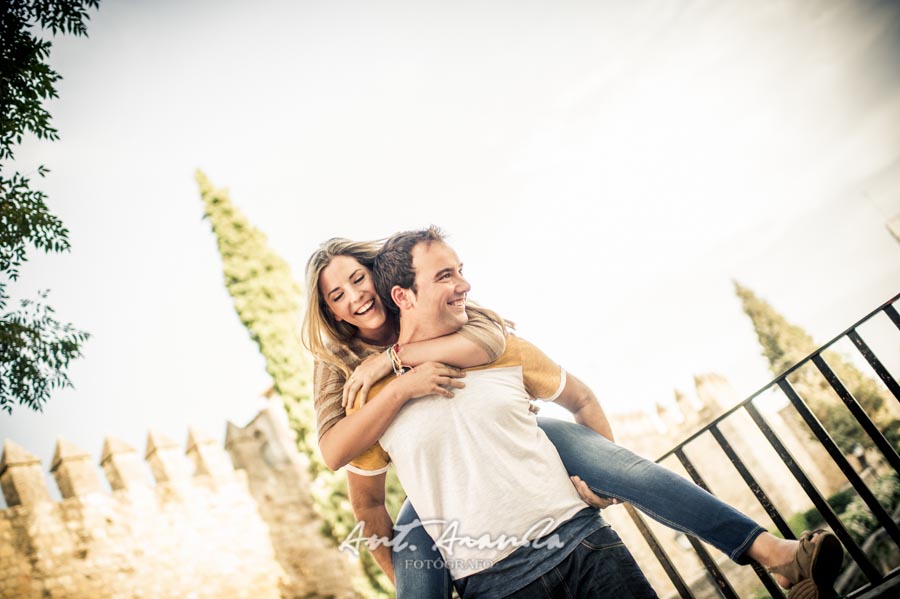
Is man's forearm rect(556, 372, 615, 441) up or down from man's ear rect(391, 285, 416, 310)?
down

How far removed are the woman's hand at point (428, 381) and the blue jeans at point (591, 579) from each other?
62 cm

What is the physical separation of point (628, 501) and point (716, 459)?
713 inches

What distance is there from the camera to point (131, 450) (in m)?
9.04

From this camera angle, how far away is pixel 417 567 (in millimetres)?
1731

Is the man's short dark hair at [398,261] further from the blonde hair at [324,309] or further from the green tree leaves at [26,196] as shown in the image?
the green tree leaves at [26,196]

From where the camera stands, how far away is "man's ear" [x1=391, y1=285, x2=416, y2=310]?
183cm

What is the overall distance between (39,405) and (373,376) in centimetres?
521

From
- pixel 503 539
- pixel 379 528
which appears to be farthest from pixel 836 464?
pixel 379 528

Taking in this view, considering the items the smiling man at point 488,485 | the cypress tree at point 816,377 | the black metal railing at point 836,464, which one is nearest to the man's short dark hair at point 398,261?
the smiling man at point 488,485

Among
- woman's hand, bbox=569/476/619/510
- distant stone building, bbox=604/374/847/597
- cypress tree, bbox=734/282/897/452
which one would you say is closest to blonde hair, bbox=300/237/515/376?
woman's hand, bbox=569/476/619/510

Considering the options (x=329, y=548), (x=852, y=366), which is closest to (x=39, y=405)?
(x=329, y=548)

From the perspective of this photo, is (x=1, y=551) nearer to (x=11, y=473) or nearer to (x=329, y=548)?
(x=11, y=473)

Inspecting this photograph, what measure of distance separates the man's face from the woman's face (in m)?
0.26

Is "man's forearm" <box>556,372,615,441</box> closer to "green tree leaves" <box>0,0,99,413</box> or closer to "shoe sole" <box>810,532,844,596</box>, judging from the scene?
"shoe sole" <box>810,532,844,596</box>
